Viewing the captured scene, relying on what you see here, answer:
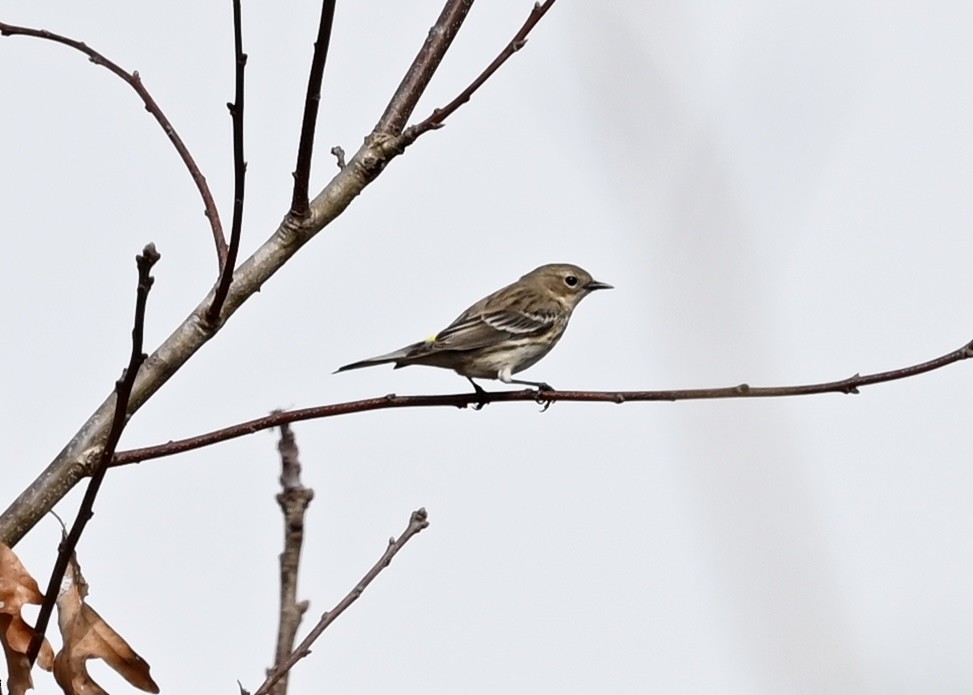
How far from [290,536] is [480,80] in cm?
139

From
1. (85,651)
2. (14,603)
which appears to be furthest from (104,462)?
(85,651)

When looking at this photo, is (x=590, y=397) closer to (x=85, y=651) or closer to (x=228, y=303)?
(x=228, y=303)

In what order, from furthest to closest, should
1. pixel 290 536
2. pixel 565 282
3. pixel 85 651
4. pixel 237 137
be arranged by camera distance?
1. pixel 565 282
2. pixel 290 536
3. pixel 85 651
4. pixel 237 137

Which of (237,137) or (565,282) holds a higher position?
(565,282)

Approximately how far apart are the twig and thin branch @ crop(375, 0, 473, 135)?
947mm

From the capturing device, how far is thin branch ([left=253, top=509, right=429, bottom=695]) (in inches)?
112

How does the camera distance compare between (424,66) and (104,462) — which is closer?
(104,462)

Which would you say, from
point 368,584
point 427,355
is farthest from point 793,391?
point 427,355

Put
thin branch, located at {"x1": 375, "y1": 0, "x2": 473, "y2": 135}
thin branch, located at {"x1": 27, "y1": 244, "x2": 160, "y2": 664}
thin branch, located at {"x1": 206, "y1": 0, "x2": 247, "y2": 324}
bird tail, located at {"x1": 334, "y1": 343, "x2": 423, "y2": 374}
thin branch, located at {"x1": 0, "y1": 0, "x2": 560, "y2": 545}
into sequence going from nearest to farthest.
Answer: thin branch, located at {"x1": 27, "y1": 244, "x2": 160, "y2": 664}, thin branch, located at {"x1": 206, "y1": 0, "x2": 247, "y2": 324}, thin branch, located at {"x1": 0, "y1": 0, "x2": 560, "y2": 545}, thin branch, located at {"x1": 375, "y1": 0, "x2": 473, "y2": 135}, bird tail, located at {"x1": 334, "y1": 343, "x2": 423, "y2": 374}

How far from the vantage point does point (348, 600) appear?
3.22m

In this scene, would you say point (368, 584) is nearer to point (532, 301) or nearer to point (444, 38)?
point (444, 38)

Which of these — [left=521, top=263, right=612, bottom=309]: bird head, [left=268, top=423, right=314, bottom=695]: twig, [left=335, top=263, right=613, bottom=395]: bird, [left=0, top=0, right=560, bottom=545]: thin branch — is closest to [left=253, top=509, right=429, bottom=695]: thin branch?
[left=268, top=423, right=314, bottom=695]: twig

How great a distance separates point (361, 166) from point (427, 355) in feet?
11.0

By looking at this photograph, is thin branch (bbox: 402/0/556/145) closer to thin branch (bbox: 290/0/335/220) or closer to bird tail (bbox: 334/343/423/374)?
thin branch (bbox: 290/0/335/220)
